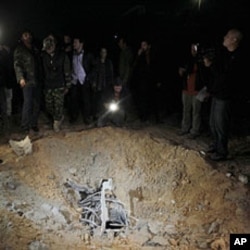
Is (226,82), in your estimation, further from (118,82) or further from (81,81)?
(81,81)

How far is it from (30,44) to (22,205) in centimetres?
349

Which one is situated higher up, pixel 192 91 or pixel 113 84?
pixel 113 84

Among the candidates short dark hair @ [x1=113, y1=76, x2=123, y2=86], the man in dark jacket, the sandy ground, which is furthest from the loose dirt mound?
short dark hair @ [x1=113, y1=76, x2=123, y2=86]

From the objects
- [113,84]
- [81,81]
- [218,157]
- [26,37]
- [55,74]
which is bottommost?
[218,157]

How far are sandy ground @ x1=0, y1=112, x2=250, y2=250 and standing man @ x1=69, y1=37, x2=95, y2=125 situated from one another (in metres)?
0.72

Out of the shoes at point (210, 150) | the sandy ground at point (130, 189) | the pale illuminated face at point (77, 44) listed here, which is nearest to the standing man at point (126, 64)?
the pale illuminated face at point (77, 44)

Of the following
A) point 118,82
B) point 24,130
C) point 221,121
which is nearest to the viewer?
point 221,121

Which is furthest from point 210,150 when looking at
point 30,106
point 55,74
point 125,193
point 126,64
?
point 30,106

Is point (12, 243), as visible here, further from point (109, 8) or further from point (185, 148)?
point (109, 8)

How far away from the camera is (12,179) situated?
5.79m

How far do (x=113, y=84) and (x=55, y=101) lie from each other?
4.53 feet

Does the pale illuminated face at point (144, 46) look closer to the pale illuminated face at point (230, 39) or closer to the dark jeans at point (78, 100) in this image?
the dark jeans at point (78, 100)

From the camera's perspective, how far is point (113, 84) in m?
8.38

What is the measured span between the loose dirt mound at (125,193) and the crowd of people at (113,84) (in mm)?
896
